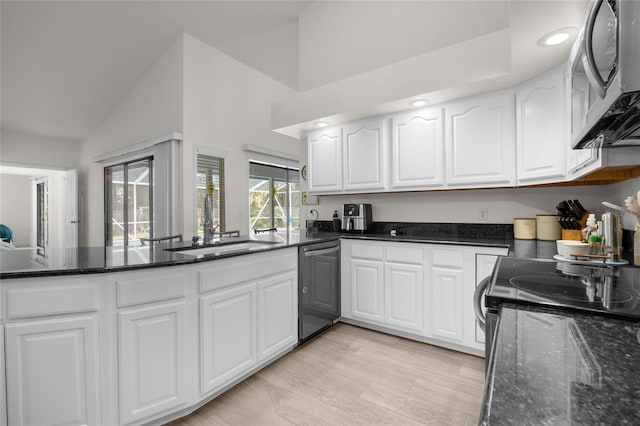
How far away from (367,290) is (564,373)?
2494mm

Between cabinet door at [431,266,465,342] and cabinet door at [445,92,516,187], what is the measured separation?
827mm

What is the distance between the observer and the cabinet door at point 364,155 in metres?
3.13

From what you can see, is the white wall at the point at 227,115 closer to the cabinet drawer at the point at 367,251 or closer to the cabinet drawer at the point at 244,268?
the cabinet drawer at the point at 244,268

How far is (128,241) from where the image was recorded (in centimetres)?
481

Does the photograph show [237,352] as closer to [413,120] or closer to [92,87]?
[413,120]

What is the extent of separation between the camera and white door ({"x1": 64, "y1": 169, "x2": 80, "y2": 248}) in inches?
217

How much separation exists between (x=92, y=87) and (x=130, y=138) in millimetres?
856

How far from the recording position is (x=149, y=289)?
157 cm

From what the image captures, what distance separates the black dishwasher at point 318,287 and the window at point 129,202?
9.54 feet

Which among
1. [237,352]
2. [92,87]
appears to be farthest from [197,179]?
[237,352]

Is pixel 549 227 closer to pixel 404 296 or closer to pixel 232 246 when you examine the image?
pixel 404 296

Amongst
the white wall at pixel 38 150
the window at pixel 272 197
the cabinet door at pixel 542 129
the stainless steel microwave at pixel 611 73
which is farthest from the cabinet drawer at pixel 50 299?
the white wall at pixel 38 150

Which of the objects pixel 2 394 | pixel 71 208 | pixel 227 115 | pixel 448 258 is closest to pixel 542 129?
pixel 448 258

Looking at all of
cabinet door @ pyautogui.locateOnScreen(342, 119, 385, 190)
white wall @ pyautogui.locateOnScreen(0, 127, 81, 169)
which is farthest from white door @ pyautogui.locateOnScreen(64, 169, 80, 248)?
cabinet door @ pyautogui.locateOnScreen(342, 119, 385, 190)
